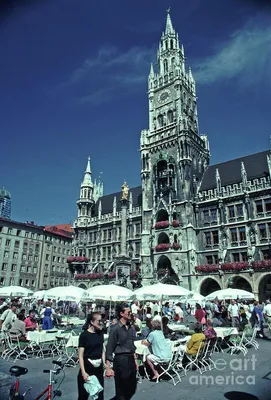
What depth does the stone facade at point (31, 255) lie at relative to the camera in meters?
56.1

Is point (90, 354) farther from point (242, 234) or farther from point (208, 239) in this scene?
point (208, 239)

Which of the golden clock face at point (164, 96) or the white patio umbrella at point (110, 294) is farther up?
the golden clock face at point (164, 96)

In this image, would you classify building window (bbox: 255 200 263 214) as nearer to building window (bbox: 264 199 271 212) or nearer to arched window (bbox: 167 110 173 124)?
building window (bbox: 264 199 271 212)

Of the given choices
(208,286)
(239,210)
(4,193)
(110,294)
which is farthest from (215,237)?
(4,193)

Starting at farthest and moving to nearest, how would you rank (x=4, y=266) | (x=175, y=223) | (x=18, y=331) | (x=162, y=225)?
(x=4, y=266)
(x=162, y=225)
(x=175, y=223)
(x=18, y=331)

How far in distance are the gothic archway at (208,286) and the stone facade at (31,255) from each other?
26.3 meters

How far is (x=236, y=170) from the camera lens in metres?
40.0

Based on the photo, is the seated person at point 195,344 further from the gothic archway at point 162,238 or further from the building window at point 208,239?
the gothic archway at point 162,238

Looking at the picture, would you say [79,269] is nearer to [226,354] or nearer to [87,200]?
[87,200]

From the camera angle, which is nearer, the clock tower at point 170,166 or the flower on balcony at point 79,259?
the clock tower at point 170,166

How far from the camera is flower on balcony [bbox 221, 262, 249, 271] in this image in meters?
32.1

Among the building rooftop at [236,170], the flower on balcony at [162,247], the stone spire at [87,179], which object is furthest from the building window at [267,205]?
the stone spire at [87,179]

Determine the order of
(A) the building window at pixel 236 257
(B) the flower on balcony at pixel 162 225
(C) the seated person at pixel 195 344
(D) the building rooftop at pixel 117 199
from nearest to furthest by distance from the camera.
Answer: (C) the seated person at pixel 195 344
(A) the building window at pixel 236 257
(B) the flower on balcony at pixel 162 225
(D) the building rooftop at pixel 117 199

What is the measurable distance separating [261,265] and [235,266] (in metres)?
2.87
